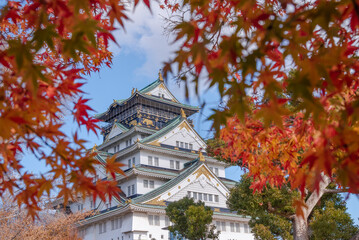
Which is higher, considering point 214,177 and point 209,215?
point 214,177

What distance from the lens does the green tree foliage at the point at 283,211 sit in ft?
37.9

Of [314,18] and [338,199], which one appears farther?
[338,199]

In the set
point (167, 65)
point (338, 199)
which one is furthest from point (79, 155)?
point (338, 199)

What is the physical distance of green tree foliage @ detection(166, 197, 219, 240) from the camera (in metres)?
17.9

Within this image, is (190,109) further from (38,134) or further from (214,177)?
(38,134)

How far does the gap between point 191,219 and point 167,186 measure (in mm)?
6411

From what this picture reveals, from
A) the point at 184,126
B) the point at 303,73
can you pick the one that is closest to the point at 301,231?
the point at 303,73

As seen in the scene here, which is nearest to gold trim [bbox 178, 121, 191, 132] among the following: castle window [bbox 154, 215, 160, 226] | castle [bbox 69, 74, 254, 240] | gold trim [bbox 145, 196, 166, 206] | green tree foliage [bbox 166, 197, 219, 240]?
castle [bbox 69, 74, 254, 240]

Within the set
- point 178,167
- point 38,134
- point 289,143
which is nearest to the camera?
point 38,134

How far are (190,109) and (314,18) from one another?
3114 centimetres

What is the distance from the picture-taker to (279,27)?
5.45 feet

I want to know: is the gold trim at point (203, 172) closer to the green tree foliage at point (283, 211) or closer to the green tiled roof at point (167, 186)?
the green tiled roof at point (167, 186)

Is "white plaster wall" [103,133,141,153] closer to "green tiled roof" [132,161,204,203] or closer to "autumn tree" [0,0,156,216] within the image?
"green tiled roof" [132,161,204,203]

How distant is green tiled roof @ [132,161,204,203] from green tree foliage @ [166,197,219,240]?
377 cm
